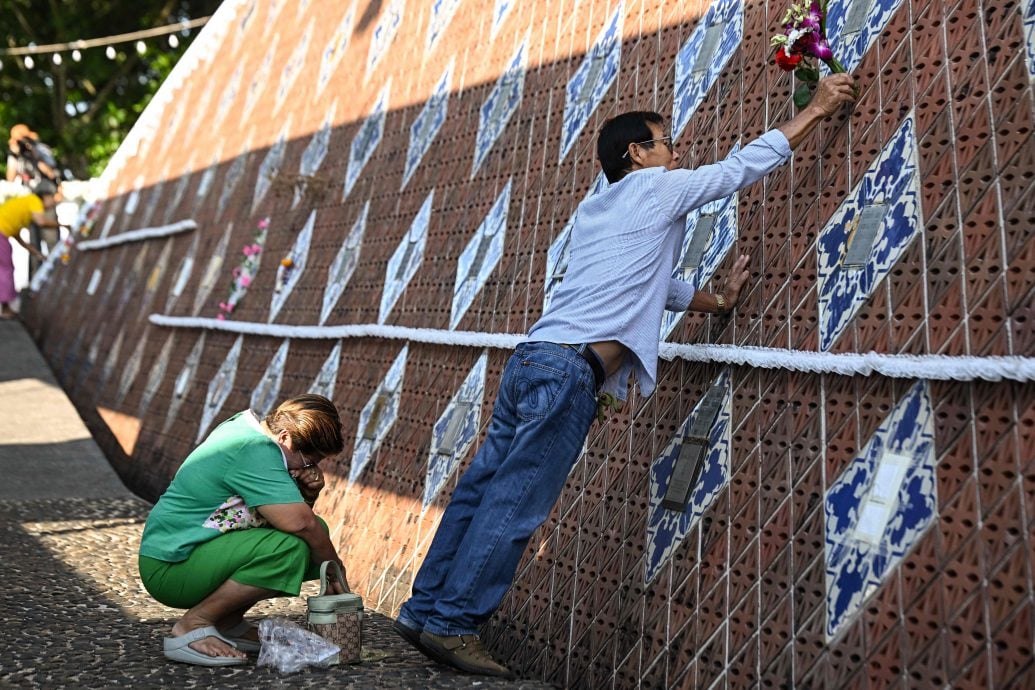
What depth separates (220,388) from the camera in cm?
576

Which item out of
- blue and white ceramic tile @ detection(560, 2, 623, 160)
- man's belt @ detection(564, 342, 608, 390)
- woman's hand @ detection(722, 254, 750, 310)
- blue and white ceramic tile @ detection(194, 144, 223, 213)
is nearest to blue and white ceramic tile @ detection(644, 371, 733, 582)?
woman's hand @ detection(722, 254, 750, 310)

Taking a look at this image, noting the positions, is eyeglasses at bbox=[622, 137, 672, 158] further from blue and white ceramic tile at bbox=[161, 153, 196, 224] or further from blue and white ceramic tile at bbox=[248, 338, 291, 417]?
blue and white ceramic tile at bbox=[161, 153, 196, 224]

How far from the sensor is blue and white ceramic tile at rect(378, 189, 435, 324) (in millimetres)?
4426

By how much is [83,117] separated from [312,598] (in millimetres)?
16635

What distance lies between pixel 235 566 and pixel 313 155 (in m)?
3.04

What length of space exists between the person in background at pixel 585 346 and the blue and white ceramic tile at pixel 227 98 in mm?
4939

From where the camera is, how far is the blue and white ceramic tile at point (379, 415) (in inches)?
167

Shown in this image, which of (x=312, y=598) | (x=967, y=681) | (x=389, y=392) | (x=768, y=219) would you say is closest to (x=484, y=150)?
(x=389, y=392)

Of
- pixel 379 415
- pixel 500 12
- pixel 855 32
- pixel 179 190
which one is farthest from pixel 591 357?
pixel 179 190

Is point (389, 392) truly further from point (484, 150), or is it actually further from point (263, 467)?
point (263, 467)

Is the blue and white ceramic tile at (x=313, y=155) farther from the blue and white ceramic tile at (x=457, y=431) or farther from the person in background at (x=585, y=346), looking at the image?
the person in background at (x=585, y=346)

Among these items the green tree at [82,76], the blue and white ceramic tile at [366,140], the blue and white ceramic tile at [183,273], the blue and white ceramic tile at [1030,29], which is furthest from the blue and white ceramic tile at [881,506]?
the green tree at [82,76]

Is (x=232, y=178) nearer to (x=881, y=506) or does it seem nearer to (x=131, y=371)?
(x=131, y=371)

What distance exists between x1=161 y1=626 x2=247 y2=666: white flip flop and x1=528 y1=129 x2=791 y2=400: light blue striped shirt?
1.12m
